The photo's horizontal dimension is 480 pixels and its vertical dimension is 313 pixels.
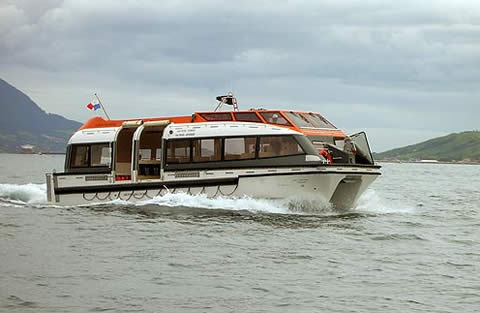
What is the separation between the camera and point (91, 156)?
24.8 meters

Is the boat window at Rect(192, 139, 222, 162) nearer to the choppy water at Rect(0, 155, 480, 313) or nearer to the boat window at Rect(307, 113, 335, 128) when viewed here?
the choppy water at Rect(0, 155, 480, 313)

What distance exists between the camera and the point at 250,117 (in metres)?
22.8

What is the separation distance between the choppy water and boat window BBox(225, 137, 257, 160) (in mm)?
1302

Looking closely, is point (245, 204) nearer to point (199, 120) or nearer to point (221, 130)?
point (221, 130)

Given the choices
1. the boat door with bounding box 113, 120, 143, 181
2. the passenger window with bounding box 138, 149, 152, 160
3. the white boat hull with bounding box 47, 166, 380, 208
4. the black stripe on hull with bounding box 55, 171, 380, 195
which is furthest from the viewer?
the passenger window with bounding box 138, 149, 152, 160

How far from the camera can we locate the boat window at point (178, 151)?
23.0 meters

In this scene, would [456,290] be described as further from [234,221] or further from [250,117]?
[250,117]

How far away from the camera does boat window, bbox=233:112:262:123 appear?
22.6 m

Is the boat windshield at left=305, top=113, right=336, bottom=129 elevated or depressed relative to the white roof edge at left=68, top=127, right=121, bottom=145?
elevated

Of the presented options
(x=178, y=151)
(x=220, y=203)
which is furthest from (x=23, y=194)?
(x=220, y=203)

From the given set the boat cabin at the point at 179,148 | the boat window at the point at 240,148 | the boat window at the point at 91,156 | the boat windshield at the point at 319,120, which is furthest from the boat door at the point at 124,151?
the boat windshield at the point at 319,120

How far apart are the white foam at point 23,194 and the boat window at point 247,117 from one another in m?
8.69

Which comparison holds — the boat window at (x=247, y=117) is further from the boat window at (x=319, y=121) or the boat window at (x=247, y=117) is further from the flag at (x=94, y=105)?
the flag at (x=94, y=105)

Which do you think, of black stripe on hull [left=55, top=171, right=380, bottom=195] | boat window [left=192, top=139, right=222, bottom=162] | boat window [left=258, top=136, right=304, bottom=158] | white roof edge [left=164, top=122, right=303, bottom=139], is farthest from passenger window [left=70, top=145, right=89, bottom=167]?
boat window [left=258, top=136, right=304, bottom=158]
